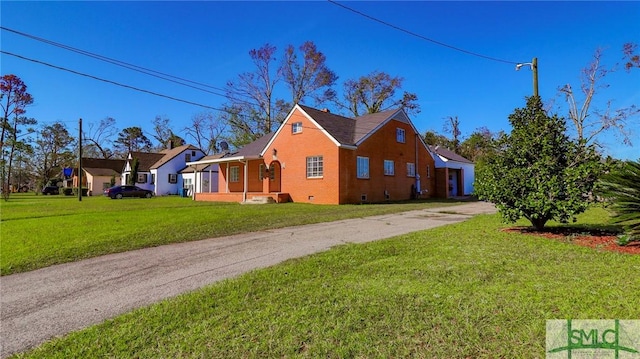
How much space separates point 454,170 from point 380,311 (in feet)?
96.3

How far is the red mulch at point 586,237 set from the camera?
574 centimetres

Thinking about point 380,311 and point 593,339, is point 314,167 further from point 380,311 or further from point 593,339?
point 593,339

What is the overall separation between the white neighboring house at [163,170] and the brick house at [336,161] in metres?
18.0

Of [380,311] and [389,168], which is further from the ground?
[389,168]

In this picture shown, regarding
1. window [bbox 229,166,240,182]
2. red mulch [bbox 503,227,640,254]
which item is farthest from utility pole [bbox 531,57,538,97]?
window [bbox 229,166,240,182]

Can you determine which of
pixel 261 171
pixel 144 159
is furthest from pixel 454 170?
pixel 144 159

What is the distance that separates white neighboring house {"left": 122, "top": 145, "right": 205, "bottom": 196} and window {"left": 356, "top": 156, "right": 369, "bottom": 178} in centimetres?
2922

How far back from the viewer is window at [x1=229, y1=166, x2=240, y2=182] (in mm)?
27205

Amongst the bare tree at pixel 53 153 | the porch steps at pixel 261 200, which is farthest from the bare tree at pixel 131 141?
the porch steps at pixel 261 200

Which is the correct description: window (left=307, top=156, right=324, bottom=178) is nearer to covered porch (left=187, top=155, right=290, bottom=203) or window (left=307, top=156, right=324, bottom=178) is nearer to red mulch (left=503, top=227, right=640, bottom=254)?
covered porch (left=187, top=155, right=290, bottom=203)

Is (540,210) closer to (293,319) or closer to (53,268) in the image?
(293,319)

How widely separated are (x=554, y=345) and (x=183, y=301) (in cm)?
372

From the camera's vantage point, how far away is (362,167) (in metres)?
20.5

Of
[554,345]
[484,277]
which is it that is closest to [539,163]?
[484,277]
